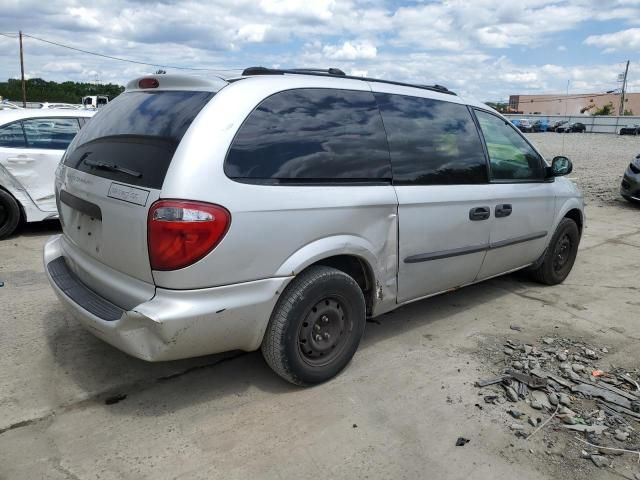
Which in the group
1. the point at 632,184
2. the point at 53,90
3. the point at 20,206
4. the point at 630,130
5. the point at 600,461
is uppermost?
the point at 53,90

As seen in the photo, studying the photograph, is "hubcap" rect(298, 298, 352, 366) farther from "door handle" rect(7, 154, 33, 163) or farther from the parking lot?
"door handle" rect(7, 154, 33, 163)

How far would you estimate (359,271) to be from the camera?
3508 mm

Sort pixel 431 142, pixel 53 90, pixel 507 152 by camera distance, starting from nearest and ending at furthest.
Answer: pixel 431 142 → pixel 507 152 → pixel 53 90

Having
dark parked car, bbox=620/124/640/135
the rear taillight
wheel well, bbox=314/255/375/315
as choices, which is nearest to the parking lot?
wheel well, bbox=314/255/375/315

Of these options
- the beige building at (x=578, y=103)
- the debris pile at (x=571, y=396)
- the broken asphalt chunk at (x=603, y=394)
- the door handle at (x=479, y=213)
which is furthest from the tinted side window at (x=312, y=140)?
the beige building at (x=578, y=103)

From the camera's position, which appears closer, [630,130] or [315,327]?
[315,327]

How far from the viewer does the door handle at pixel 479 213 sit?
4.00m

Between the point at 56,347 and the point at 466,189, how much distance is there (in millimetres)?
3141

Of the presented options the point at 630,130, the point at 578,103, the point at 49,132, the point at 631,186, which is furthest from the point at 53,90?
the point at 578,103

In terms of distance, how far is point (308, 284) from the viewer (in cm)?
303

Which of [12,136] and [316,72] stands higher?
[316,72]

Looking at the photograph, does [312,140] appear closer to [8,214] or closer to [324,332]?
[324,332]

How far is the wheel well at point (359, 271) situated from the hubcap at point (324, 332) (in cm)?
25

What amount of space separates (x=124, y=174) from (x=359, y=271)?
61.2 inches
